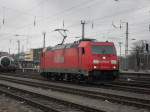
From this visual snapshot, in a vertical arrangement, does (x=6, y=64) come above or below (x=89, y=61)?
above

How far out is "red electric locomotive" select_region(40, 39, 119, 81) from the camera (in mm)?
27062

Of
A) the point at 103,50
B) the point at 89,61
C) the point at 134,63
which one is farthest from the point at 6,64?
the point at 89,61

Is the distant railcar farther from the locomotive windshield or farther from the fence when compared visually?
the locomotive windshield

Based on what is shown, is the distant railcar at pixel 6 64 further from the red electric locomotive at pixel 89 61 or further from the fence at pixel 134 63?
the red electric locomotive at pixel 89 61

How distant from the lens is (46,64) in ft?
119

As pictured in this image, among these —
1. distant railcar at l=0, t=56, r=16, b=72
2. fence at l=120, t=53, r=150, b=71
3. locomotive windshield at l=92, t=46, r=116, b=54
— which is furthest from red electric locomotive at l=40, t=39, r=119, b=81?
fence at l=120, t=53, r=150, b=71

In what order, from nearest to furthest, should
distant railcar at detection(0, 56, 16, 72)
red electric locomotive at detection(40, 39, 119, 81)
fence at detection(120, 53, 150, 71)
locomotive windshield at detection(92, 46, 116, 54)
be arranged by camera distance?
red electric locomotive at detection(40, 39, 119, 81) < locomotive windshield at detection(92, 46, 116, 54) < distant railcar at detection(0, 56, 16, 72) < fence at detection(120, 53, 150, 71)

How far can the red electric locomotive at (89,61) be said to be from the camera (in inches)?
1065

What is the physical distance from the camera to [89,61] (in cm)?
2708

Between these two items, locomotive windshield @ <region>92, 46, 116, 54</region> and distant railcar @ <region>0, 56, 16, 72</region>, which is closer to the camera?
locomotive windshield @ <region>92, 46, 116, 54</region>

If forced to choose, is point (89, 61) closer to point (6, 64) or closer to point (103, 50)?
point (103, 50)

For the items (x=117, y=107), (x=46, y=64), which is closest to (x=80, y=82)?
(x=46, y=64)

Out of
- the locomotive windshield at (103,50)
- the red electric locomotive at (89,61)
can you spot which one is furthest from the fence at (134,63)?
the locomotive windshield at (103,50)

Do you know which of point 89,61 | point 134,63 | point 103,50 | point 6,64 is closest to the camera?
point 89,61
